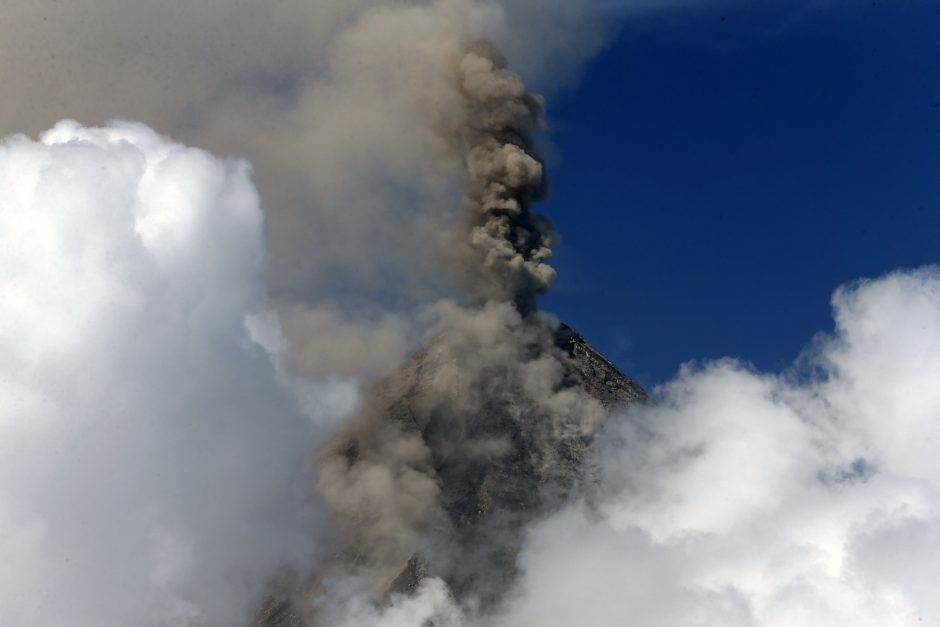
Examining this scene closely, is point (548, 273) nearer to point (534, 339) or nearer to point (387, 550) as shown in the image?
point (534, 339)

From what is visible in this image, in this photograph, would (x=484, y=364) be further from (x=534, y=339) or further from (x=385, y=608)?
(x=385, y=608)

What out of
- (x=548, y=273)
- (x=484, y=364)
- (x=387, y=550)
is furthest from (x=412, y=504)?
(x=548, y=273)

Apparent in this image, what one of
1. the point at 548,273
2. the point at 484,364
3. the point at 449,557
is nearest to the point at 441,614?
the point at 449,557

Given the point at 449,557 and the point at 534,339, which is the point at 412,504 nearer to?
the point at 449,557

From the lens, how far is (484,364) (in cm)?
19988

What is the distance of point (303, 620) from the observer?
200 metres

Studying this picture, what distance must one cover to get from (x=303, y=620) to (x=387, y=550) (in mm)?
14424

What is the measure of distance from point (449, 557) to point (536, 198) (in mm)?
51291

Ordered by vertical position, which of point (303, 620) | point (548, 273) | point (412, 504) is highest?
point (548, 273)

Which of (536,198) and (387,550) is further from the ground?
(536,198)

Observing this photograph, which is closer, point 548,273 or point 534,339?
point 548,273

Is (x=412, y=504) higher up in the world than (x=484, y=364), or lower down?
lower down

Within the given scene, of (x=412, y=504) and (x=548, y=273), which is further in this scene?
(x=412, y=504)

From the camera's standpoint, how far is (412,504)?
200m
